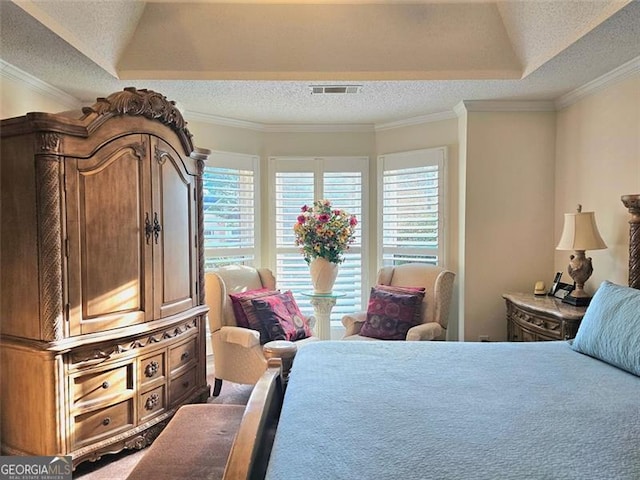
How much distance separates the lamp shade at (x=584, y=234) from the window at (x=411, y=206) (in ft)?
4.66

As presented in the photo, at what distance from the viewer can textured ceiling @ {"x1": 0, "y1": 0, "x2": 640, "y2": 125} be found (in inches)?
113

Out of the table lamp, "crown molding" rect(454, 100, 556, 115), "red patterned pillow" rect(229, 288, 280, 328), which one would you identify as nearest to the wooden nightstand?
the table lamp

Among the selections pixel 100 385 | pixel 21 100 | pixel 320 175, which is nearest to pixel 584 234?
pixel 320 175

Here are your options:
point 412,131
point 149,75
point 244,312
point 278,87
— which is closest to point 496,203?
point 412,131

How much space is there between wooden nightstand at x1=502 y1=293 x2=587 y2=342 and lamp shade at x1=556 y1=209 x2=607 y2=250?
431 millimetres

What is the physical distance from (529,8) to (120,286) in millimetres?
3110

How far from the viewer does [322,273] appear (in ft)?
13.1

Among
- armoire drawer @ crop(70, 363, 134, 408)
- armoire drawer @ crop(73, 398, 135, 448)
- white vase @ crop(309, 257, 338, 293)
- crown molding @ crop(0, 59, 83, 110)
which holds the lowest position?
armoire drawer @ crop(73, 398, 135, 448)

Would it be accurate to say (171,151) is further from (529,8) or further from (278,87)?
(529,8)

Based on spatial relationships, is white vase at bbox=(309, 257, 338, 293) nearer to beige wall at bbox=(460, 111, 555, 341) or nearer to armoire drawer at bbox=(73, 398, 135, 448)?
beige wall at bbox=(460, 111, 555, 341)

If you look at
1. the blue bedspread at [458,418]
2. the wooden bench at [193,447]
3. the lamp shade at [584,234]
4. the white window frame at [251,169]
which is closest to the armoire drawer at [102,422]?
the wooden bench at [193,447]

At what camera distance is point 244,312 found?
3814mm

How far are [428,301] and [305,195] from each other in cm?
177

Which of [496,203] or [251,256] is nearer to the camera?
[496,203]
